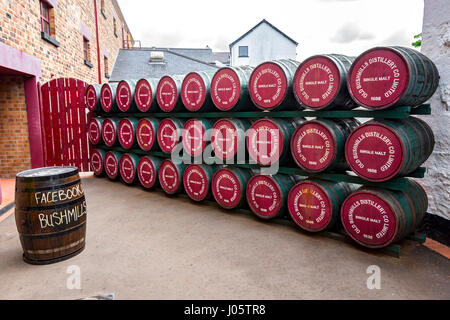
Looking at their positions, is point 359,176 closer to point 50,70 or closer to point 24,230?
point 24,230

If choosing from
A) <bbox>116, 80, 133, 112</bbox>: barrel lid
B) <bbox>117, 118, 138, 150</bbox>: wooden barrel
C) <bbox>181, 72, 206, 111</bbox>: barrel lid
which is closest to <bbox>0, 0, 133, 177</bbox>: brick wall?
<bbox>116, 80, 133, 112</bbox>: barrel lid

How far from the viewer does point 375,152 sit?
3.04 meters

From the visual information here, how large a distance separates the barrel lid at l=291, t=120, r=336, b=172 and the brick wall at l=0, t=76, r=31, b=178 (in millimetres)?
5645

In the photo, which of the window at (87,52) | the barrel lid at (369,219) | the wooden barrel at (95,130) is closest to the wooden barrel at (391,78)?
the barrel lid at (369,219)

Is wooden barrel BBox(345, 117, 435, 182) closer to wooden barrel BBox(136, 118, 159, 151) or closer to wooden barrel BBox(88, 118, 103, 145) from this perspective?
A: wooden barrel BBox(136, 118, 159, 151)

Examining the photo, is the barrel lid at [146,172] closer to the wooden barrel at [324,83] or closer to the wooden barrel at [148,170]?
the wooden barrel at [148,170]

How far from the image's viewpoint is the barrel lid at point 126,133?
5.75m

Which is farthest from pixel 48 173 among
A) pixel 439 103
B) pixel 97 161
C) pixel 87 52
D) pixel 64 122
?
pixel 87 52

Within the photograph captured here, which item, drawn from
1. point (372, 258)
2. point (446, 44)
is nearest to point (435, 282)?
point (372, 258)

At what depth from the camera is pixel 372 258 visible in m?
3.07

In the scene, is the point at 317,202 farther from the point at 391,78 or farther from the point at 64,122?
the point at 64,122

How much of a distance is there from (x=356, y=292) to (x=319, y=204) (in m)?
1.16

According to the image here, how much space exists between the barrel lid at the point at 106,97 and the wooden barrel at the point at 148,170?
4.60ft

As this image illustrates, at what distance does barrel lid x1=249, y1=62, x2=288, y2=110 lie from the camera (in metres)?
3.74
